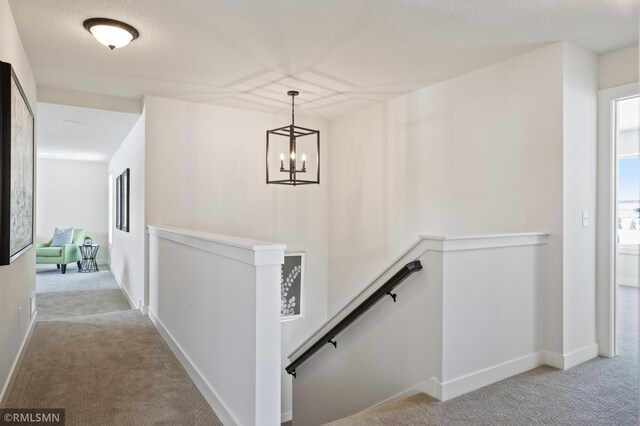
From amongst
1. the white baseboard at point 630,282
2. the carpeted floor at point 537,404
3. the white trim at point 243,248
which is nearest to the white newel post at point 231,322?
the white trim at point 243,248

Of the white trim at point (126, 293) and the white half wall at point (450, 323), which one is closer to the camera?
the white half wall at point (450, 323)

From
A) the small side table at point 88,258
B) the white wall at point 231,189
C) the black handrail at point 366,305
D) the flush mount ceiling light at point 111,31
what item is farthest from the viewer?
the small side table at point 88,258

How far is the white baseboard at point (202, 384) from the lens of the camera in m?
2.27

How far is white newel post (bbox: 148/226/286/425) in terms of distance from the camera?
2.00 m

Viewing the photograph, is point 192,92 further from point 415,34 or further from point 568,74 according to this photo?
point 568,74

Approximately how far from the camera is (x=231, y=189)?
16.9ft

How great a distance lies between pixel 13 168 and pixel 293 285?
3.68 meters

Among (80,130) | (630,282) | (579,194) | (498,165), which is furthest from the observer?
(630,282)

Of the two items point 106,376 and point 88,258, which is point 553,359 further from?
point 88,258

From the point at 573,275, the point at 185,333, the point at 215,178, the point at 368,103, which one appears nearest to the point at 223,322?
the point at 185,333

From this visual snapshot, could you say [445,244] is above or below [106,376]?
above

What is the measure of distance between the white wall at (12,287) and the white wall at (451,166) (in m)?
3.46

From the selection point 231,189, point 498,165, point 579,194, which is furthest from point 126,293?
point 579,194

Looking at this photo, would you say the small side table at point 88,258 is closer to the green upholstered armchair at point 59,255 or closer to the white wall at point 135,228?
the green upholstered armchair at point 59,255
